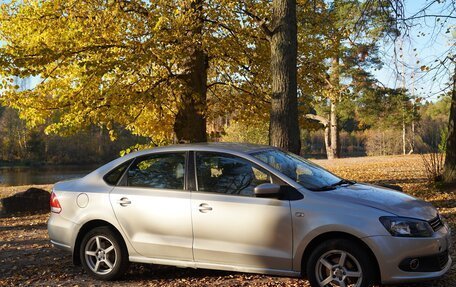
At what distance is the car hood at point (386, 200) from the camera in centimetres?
457

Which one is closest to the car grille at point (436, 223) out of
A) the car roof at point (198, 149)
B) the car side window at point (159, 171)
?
the car roof at point (198, 149)

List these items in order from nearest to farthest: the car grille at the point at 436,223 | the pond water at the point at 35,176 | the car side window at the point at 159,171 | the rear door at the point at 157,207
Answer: the car grille at the point at 436,223 → the rear door at the point at 157,207 → the car side window at the point at 159,171 → the pond water at the point at 35,176

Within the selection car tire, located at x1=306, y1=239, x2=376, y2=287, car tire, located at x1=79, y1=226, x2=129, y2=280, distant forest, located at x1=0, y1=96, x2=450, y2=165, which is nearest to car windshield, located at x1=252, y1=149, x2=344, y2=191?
car tire, located at x1=306, y1=239, x2=376, y2=287

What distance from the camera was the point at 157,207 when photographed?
541 centimetres

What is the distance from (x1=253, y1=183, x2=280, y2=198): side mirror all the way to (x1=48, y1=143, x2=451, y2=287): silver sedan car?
0.03 ft

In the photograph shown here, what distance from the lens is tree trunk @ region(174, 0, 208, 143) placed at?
41.5ft

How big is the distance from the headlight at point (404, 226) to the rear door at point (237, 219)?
96cm

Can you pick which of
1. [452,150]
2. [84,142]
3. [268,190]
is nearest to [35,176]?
[84,142]

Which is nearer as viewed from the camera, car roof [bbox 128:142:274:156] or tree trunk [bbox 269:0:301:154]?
car roof [bbox 128:142:274:156]

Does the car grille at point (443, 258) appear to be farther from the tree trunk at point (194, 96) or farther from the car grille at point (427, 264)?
the tree trunk at point (194, 96)

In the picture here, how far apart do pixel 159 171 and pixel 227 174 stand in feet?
2.94

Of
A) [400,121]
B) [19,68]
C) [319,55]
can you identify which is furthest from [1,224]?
[400,121]

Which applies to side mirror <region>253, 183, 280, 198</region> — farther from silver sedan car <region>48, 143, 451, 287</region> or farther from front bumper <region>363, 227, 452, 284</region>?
front bumper <region>363, 227, 452, 284</region>

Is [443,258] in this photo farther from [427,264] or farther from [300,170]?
[300,170]
